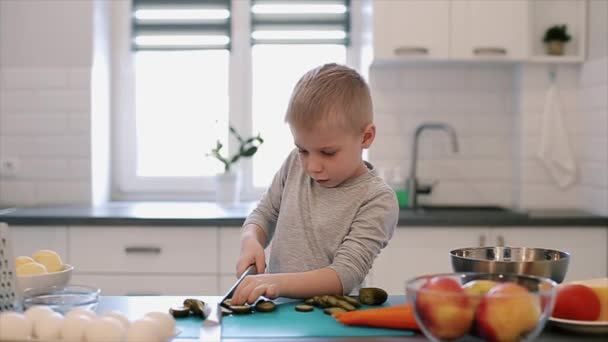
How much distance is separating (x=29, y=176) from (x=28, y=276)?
2.34 metres

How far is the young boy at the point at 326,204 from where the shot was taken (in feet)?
5.16

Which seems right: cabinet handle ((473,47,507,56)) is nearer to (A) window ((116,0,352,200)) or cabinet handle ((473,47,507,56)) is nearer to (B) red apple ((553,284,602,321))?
(A) window ((116,0,352,200))

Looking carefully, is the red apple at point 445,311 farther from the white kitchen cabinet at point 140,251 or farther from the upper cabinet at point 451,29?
the upper cabinet at point 451,29

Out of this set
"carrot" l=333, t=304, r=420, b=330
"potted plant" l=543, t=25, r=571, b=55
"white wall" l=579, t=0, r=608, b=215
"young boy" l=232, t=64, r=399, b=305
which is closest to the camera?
"carrot" l=333, t=304, r=420, b=330

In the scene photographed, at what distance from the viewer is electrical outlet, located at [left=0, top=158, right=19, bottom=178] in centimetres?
355

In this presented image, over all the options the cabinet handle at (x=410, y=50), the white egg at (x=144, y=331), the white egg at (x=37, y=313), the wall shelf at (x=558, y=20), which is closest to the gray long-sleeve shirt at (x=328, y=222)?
the white egg at (x=144, y=331)

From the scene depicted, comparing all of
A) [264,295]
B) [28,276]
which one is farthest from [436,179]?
[28,276]

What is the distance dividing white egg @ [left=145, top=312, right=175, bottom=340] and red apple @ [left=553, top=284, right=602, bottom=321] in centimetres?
63

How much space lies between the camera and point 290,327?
4.21ft

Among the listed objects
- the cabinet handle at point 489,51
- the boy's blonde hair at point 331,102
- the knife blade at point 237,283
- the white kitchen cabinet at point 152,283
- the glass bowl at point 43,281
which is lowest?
the white kitchen cabinet at point 152,283

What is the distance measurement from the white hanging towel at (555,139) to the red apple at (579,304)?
223cm

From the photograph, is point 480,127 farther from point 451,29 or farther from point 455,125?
point 451,29

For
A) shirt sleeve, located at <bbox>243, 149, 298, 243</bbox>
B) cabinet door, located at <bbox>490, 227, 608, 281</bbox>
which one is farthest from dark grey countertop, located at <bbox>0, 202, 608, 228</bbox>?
shirt sleeve, located at <bbox>243, 149, 298, 243</bbox>

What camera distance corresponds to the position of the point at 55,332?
1081mm
